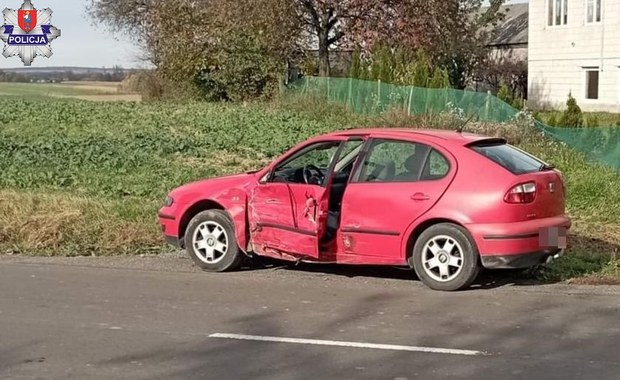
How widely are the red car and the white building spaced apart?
112 ft

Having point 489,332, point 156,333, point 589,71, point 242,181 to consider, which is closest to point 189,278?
point 242,181

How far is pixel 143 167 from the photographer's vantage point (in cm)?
1616

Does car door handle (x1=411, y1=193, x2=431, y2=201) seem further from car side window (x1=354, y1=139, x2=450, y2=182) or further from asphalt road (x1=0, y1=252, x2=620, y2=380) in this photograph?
asphalt road (x1=0, y1=252, x2=620, y2=380)

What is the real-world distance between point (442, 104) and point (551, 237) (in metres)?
13.8

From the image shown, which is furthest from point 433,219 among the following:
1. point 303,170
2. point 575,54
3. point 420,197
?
point 575,54

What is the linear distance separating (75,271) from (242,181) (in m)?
1.99

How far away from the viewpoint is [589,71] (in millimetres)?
42500

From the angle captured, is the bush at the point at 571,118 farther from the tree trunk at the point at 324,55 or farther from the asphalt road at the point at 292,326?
the asphalt road at the point at 292,326

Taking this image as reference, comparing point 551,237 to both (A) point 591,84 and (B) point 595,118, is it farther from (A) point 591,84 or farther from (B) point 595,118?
(A) point 591,84

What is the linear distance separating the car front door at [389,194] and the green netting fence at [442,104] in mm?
8066

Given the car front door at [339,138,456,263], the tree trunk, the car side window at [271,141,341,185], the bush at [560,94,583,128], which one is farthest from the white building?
the car front door at [339,138,456,263]

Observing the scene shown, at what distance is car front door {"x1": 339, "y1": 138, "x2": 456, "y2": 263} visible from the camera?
8.31m

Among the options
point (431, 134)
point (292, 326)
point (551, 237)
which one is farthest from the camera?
point (431, 134)

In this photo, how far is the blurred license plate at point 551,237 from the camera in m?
8.18
